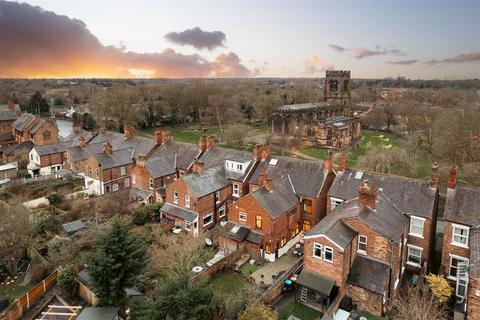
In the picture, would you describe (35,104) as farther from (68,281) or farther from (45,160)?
(68,281)

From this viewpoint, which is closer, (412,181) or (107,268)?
(107,268)

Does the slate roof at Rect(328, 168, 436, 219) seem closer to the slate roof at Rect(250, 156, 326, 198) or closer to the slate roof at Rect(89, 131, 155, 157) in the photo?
the slate roof at Rect(250, 156, 326, 198)

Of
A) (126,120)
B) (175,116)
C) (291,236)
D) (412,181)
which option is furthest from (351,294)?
(175,116)

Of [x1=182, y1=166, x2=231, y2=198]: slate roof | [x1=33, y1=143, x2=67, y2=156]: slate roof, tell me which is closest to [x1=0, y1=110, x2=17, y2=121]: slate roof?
[x1=33, y1=143, x2=67, y2=156]: slate roof

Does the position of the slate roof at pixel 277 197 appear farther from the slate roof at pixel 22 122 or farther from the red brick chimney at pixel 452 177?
the slate roof at pixel 22 122

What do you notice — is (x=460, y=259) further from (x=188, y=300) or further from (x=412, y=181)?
(x=188, y=300)

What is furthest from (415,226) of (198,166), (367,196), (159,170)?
(159,170)

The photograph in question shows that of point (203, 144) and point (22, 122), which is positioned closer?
point (203, 144)
